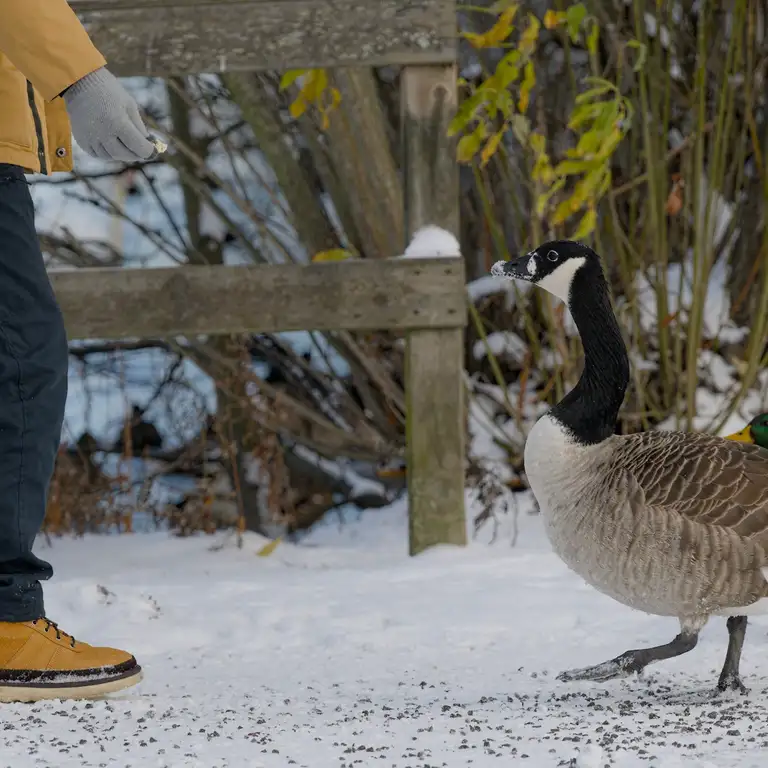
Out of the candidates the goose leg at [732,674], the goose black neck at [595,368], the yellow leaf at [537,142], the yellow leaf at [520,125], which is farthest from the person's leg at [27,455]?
the yellow leaf at [537,142]

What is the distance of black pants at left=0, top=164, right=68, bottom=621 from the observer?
9.18ft

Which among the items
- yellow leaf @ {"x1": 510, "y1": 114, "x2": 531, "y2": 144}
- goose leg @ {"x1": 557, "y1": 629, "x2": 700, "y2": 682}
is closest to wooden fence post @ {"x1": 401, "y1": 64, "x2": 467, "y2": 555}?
yellow leaf @ {"x1": 510, "y1": 114, "x2": 531, "y2": 144}

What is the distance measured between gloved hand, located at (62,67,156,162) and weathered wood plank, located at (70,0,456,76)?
1.82 meters

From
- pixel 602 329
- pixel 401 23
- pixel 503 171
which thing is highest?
pixel 401 23

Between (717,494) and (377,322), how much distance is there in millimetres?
1840

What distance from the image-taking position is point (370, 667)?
11.1 ft

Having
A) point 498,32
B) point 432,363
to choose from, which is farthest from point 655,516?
point 498,32

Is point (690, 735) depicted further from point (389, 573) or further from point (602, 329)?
point (389, 573)

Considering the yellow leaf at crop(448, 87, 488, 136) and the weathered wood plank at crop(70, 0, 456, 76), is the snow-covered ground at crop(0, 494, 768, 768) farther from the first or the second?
the weathered wood plank at crop(70, 0, 456, 76)

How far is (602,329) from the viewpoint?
10.8ft

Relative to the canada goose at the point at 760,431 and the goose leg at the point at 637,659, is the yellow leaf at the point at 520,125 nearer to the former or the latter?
the canada goose at the point at 760,431

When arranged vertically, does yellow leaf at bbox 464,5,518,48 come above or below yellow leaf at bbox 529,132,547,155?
above

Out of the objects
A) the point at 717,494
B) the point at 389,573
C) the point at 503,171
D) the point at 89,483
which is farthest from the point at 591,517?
the point at 89,483

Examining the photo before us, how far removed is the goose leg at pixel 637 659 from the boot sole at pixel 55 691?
3.47 ft
